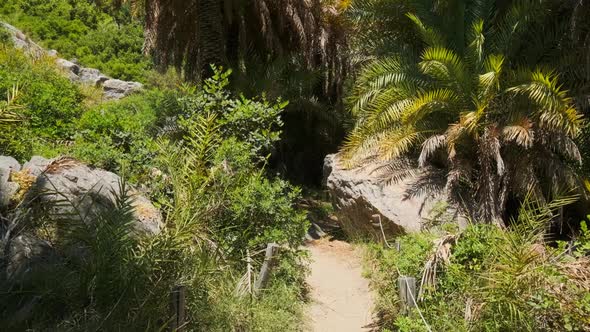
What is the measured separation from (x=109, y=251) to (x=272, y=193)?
2673mm

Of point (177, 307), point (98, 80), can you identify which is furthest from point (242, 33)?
point (98, 80)

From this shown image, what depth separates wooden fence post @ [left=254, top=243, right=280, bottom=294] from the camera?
617 cm

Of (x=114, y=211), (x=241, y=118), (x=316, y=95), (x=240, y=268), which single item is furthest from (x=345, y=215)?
(x=316, y=95)

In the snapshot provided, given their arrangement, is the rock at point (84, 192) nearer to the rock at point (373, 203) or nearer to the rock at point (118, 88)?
the rock at point (373, 203)

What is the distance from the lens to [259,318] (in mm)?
5688

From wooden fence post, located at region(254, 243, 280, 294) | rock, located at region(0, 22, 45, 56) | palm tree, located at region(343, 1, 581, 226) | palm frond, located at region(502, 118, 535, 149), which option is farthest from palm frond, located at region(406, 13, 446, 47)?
rock, located at region(0, 22, 45, 56)

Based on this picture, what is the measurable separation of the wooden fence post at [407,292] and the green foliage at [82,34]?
74.1 ft

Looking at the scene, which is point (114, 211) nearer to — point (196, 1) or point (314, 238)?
point (314, 238)

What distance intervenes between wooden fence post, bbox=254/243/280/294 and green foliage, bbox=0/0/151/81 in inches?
840

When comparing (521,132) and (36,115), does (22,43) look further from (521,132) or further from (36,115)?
(521,132)

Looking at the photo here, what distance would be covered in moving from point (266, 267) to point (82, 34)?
2440 centimetres

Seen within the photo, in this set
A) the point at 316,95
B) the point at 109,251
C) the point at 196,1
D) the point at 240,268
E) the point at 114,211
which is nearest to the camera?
the point at 109,251

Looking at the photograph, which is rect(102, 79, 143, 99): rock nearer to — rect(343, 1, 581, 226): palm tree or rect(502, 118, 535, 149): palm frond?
rect(343, 1, 581, 226): palm tree

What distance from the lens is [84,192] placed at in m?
6.29
